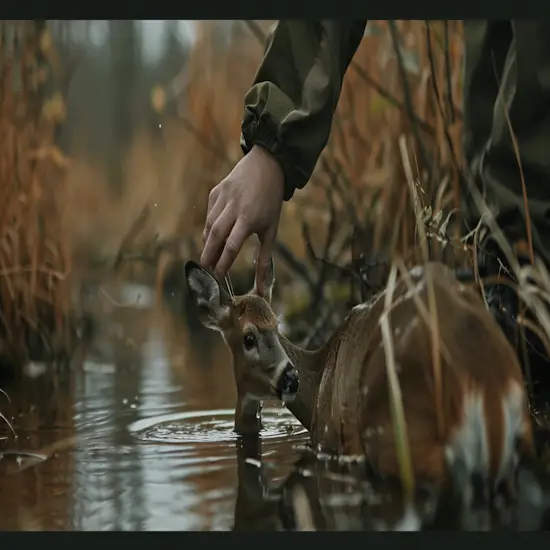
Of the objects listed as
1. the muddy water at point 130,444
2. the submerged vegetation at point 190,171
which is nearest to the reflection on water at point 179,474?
the muddy water at point 130,444

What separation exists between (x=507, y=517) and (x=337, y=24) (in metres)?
0.97

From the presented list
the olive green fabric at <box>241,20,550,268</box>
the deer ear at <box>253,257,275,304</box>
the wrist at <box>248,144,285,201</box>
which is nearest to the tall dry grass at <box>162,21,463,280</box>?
the olive green fabric at <box>241,20,550,268</box>

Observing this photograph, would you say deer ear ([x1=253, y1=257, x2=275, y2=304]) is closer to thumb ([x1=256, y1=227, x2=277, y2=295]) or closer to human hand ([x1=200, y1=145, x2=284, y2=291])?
thumb ([x1=256, y1=227, x2=277, y2=295])

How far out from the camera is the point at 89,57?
325 centimetres

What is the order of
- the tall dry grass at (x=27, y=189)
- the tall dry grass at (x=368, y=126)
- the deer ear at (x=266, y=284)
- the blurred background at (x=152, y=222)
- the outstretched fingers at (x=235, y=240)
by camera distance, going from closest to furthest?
the outstretched fingers at (x=235, y=240) → the blurred background at (x=152, y=222) → the deer ear at (x=266, y=284) → the tall dry grass at (x=368, y=126) → the tall dry grass at (x=27, y=189)

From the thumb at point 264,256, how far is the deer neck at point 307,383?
0.17 m

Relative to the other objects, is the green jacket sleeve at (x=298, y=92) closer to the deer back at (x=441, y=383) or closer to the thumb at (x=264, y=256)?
the thumb at (x=264, y=256)

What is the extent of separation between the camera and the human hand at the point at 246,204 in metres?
1.97

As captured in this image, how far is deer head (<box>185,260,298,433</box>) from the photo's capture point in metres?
2.13

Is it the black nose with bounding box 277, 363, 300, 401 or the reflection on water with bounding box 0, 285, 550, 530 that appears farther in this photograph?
the black nose with bounding box 277, 363, 300, 401

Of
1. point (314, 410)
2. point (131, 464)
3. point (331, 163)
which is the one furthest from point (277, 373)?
point (331, 163)

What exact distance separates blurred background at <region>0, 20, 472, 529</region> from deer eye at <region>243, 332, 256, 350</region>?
0.18m

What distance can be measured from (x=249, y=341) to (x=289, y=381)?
0.45ft

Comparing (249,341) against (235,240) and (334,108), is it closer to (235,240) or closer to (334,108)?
(235,240)
